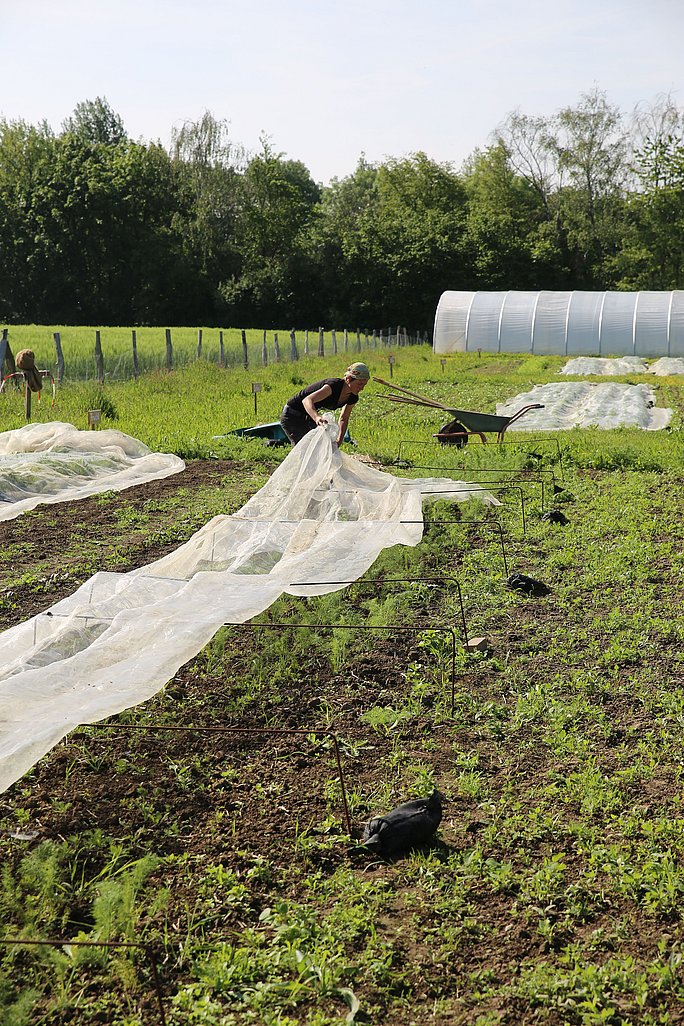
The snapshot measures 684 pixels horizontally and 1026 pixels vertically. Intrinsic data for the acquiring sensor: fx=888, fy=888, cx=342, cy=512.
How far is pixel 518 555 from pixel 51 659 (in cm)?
361

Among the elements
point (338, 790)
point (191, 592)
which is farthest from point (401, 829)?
point (191, 592)

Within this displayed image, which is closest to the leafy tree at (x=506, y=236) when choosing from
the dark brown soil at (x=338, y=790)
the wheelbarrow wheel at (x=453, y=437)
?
the wheelbarrow wheel at (x=453, y=437)

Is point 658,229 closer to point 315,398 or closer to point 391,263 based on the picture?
point 391,263

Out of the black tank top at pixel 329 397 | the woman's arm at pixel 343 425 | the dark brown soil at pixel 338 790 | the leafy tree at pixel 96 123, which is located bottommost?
the dark brown soil at pixel 338 790

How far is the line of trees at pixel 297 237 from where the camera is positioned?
40.1 metres

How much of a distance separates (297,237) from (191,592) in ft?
135

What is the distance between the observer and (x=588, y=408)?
14.4 metres

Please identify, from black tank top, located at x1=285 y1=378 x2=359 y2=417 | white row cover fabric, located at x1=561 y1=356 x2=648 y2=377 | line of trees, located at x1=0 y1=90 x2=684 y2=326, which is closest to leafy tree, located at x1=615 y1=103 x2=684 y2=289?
line of trees, located at x1=0 y1=90 x2=684 y2=326

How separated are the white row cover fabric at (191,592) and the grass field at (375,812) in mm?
321

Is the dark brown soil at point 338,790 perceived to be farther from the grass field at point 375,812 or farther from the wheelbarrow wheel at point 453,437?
the wheelbarrow wheel at point 453,437

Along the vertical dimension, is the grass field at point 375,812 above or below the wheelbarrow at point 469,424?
below

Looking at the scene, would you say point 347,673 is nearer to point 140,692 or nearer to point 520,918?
point 140,692

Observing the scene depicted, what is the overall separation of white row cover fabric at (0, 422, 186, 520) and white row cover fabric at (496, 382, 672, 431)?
5.44 m

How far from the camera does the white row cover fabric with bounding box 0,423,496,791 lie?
10.4 ft
